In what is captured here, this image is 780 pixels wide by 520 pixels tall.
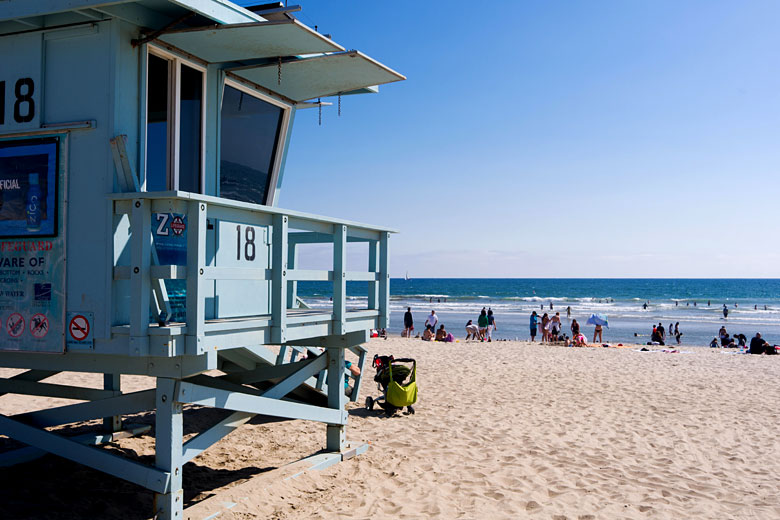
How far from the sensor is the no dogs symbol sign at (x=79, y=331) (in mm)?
4762

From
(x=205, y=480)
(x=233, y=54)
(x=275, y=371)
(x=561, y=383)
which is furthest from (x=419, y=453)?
(x=561, y=383)

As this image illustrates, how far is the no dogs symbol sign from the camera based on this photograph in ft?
15.6

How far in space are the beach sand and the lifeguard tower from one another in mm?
975

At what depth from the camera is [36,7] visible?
4.77 m

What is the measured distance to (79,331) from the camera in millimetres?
4805

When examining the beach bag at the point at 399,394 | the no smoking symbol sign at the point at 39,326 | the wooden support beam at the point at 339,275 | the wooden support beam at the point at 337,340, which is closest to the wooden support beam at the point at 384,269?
the wooden support beam at the point at 337,340

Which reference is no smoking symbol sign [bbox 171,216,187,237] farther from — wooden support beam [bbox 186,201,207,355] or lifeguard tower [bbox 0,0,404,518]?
wooden support beam [bbox 186,201,207,355]

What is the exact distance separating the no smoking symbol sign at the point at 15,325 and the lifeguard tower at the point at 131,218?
11mm

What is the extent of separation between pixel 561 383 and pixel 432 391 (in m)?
3.18

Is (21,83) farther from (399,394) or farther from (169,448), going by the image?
(399,394)

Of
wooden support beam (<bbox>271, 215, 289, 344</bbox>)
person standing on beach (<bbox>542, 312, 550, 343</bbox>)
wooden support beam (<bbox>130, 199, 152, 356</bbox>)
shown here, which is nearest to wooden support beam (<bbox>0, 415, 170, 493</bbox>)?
wooden support beam (<bbox>130, 199, 152, 356</bbox>)

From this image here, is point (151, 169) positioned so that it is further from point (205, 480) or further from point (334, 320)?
point (205, 480)

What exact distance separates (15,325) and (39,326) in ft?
0.84

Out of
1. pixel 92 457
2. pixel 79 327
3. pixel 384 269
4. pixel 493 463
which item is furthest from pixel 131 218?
pixel 493 463
